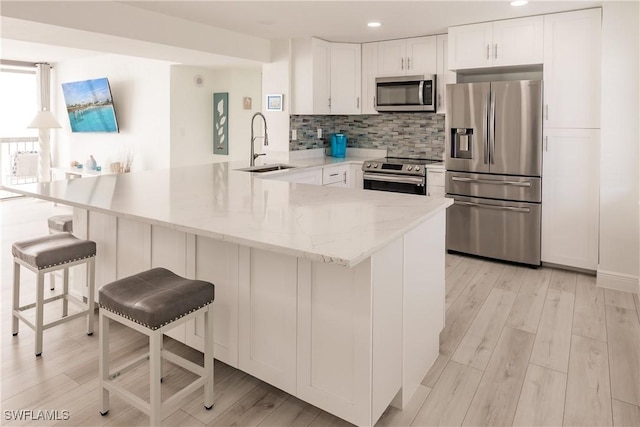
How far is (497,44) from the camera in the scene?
13.8 ft

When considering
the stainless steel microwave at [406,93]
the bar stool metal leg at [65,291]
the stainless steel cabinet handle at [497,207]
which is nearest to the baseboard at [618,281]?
the stainless steel cabinet handle at [497,207]

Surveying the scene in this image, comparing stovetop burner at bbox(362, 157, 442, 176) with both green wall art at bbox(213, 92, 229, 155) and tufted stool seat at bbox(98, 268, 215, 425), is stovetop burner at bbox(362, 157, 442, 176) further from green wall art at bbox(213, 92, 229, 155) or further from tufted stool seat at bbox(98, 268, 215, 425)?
tufted stool seat at bbox(98, 268, 215, 425)

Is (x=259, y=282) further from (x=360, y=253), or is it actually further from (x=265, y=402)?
(x=360, y=253)

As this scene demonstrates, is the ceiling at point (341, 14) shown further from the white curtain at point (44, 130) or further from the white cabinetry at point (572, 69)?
the white curtain at point (44, 130)

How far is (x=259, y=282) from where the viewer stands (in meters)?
2.06

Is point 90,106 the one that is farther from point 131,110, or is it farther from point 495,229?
point 495,229

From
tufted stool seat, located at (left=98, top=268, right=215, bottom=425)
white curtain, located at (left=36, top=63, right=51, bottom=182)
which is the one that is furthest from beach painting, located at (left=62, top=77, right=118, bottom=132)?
tufted stool seat, located at (left=98, top=268, right=215, bottom=425)

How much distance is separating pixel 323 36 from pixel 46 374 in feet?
13.5

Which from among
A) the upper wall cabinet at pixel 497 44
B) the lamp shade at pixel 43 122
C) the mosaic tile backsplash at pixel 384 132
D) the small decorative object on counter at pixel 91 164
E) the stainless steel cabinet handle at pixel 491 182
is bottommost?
the stainless steel cabinet handle at pixel 491 182

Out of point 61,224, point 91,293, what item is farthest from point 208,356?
point 61,224

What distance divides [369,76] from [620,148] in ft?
9.12

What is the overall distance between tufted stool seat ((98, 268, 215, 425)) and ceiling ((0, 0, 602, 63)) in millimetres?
2683

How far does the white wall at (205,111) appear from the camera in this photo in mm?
6285

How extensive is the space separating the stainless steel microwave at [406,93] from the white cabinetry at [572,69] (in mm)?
1175
